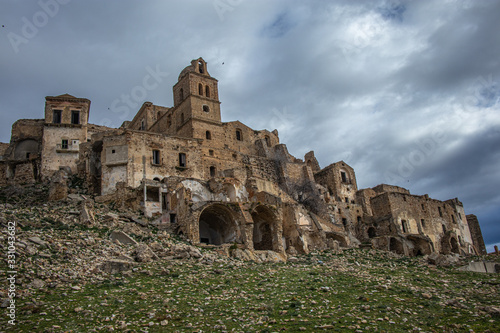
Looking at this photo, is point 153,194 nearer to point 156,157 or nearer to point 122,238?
point 156,157

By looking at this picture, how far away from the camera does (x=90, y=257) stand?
2412 centimetres

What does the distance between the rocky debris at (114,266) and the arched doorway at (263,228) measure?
641 inches

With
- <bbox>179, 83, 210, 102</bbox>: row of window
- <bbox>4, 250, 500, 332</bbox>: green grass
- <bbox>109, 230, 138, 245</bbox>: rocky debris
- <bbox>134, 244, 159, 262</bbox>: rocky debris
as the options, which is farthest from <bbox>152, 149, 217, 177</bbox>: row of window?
<bbox>4, 250, 500, 332</bbox>: green grass

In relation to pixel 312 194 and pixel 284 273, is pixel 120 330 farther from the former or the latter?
pixel 312 194

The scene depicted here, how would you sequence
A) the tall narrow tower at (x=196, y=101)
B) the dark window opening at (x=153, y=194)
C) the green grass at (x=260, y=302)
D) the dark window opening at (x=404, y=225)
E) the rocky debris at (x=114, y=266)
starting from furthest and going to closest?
the tall narrow tower at (x=196, y=101), the dark window opening at (x=404, y=225), the dark window opening at (x=153, y=194), the rocky debris at (x=114, y=266), the green grass at (x=260, y=302)

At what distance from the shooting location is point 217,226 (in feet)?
130

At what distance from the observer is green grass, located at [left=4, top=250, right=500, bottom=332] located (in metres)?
16.8

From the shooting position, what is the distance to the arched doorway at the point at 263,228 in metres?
39.1

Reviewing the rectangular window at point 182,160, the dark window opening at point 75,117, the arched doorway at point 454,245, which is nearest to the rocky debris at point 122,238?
the rectangular window at point 182,160

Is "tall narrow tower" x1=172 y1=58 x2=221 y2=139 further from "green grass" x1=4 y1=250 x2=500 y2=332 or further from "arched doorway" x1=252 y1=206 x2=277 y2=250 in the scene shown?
"green grass" x1=4 y1=250 x2=500 y2=332

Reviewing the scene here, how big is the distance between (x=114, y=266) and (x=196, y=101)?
35871 millimetres

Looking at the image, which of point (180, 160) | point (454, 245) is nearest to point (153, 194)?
point (180, 160)

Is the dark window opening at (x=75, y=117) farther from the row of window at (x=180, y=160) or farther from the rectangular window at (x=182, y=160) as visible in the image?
the rectangular window at (x=182, y=160)

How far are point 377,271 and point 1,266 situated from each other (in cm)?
2208
